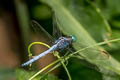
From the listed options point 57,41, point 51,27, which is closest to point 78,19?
point 51,27

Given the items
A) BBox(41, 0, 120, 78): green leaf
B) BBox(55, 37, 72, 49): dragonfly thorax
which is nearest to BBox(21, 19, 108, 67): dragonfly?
BBox(55, 37, 72, 49): dragonfly thorax

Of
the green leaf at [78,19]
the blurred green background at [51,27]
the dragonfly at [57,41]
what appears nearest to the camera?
the dragonfly at [57,41]

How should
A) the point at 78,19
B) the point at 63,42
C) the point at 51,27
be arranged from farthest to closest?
1. the point at 51,27
2. the point at 78,19
3. the point at 63,42

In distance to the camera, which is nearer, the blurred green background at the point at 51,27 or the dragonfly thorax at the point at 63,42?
the dragonfly thorax at the point at 63,42

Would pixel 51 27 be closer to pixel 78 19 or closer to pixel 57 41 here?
pixel 78 19

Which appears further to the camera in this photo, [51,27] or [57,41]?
[51,27]

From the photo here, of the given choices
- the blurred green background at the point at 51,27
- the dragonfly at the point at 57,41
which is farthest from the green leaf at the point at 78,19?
the dragonfly at the point at 57,41

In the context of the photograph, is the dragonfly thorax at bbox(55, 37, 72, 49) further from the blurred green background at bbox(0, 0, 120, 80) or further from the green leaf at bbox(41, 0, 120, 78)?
the green leaf at bbox(41, 0, 120, 78)

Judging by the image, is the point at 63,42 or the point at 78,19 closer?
the point at 63,42

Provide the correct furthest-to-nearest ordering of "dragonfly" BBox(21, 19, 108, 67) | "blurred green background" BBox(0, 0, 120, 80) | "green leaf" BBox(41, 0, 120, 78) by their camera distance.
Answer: "blurred green background" BBox(0, 0, 120, 80), "green leaf" BBox(41, 0, 120, 78), "dragonfly" BBox(21, 19, 108, 67)

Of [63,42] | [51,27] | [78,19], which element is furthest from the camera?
[51,27]

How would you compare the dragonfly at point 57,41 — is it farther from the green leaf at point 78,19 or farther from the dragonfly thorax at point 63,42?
the green leaf at point 78,19
